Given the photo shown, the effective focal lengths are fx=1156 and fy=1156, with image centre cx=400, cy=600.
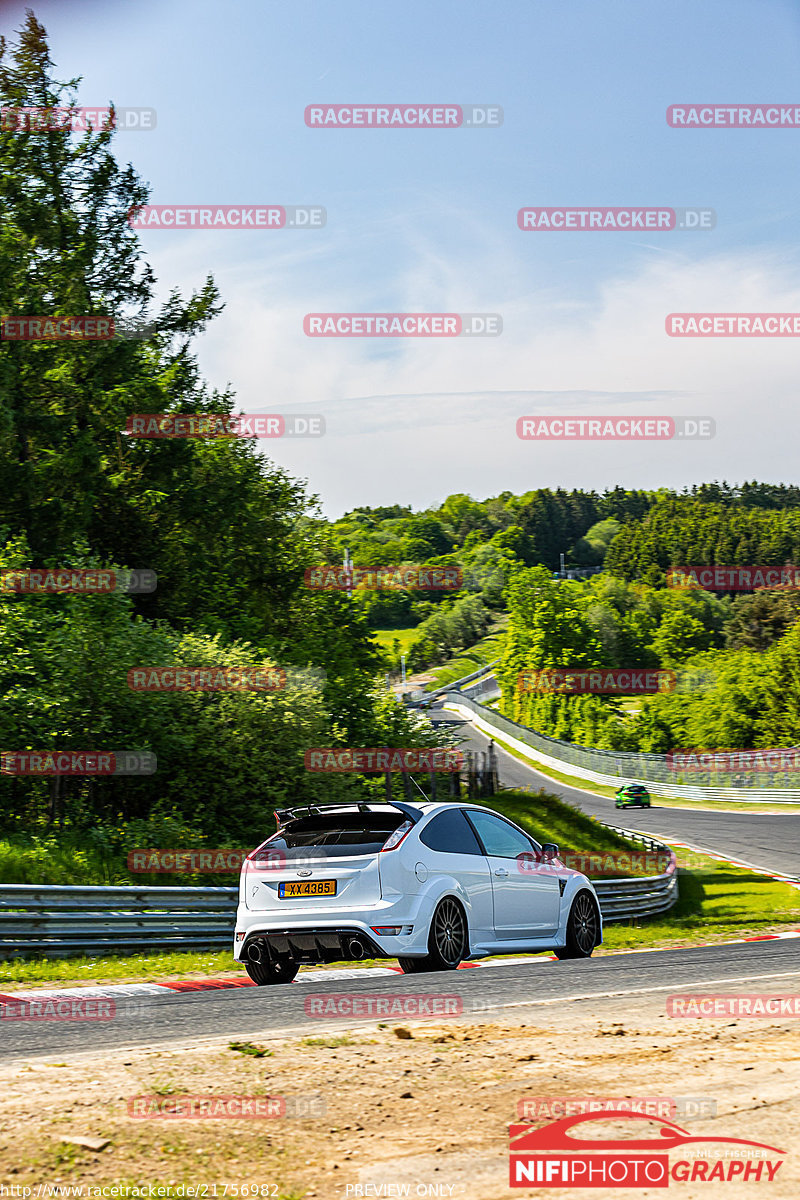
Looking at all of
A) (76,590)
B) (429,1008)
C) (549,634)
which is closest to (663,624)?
(549,634)

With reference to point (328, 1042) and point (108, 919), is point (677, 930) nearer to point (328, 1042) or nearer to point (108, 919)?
point (108, 919)

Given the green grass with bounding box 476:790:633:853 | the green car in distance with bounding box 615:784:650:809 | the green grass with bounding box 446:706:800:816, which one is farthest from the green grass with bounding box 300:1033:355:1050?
the green car in distance with bounding box 615:784:650:809

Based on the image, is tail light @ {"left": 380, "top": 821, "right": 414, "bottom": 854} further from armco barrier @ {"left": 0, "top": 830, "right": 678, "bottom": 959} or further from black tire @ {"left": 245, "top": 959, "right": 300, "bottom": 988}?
armco barrier @ {"left": 0, "top": 830, "right": 678, "bottom": 959}

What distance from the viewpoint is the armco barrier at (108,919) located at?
38.7 feet

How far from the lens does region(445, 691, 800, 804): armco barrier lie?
2104 inches

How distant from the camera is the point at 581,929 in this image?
11.5 m

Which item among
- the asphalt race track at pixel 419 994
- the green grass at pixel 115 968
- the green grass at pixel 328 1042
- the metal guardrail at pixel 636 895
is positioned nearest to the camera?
the green grass at pixel 328 1042

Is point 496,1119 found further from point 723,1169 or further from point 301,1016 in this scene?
point 301,1016

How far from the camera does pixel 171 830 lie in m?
18.9

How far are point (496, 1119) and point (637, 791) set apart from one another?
51615mm

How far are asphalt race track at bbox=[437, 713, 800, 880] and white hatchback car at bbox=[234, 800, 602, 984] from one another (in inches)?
817

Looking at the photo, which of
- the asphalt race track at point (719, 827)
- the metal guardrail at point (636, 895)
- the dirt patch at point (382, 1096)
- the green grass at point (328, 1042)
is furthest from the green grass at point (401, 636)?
the dirt patch at point (382, 1096)

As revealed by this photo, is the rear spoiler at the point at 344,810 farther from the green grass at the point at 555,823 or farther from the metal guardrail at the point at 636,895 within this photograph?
the green grass at the point at 555,823

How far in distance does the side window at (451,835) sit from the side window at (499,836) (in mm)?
176
